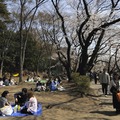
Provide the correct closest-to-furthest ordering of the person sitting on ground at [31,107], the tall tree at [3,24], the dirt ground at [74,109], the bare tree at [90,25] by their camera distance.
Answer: the dirt ground at [74,109] → the person sitting on ground at [31,107] → the bare tree at [90,25] → the tall tree at [3,24]

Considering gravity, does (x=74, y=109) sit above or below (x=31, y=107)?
below

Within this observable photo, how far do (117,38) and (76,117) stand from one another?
19.6m

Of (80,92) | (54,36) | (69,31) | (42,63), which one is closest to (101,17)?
(80,92)

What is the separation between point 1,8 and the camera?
105 ft

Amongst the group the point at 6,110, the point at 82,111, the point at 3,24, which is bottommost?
the point at 82,111

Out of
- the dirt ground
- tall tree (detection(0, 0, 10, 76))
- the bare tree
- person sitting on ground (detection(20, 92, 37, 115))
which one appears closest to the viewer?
the dirt ground

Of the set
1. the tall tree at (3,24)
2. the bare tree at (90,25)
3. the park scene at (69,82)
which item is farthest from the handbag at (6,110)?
the tall tree at (3,24)

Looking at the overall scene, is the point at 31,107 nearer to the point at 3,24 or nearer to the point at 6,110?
the point at 6,110

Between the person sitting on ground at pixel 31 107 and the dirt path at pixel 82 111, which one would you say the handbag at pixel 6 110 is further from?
the dirt path at pixel 82 111

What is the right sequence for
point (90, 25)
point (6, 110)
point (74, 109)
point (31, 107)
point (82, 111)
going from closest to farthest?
1. point (6, 110)
2. point (31, 107)
3. point (82, 111)
4. point (74, 109)
5. point (90, 25)

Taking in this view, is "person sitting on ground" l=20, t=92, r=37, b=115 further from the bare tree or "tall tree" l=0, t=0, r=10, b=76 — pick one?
"tall tree" l=0, t=0, r=10, b=76

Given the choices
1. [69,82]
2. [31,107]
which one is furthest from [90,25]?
[31,107]

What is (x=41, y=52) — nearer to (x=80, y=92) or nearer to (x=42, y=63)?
(x=42, y=63)

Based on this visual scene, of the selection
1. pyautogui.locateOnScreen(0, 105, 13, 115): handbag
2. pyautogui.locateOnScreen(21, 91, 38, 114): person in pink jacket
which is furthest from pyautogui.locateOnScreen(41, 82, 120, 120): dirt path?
pyautogui.locateOnScreen(0, 105, 13, 115): handbag
